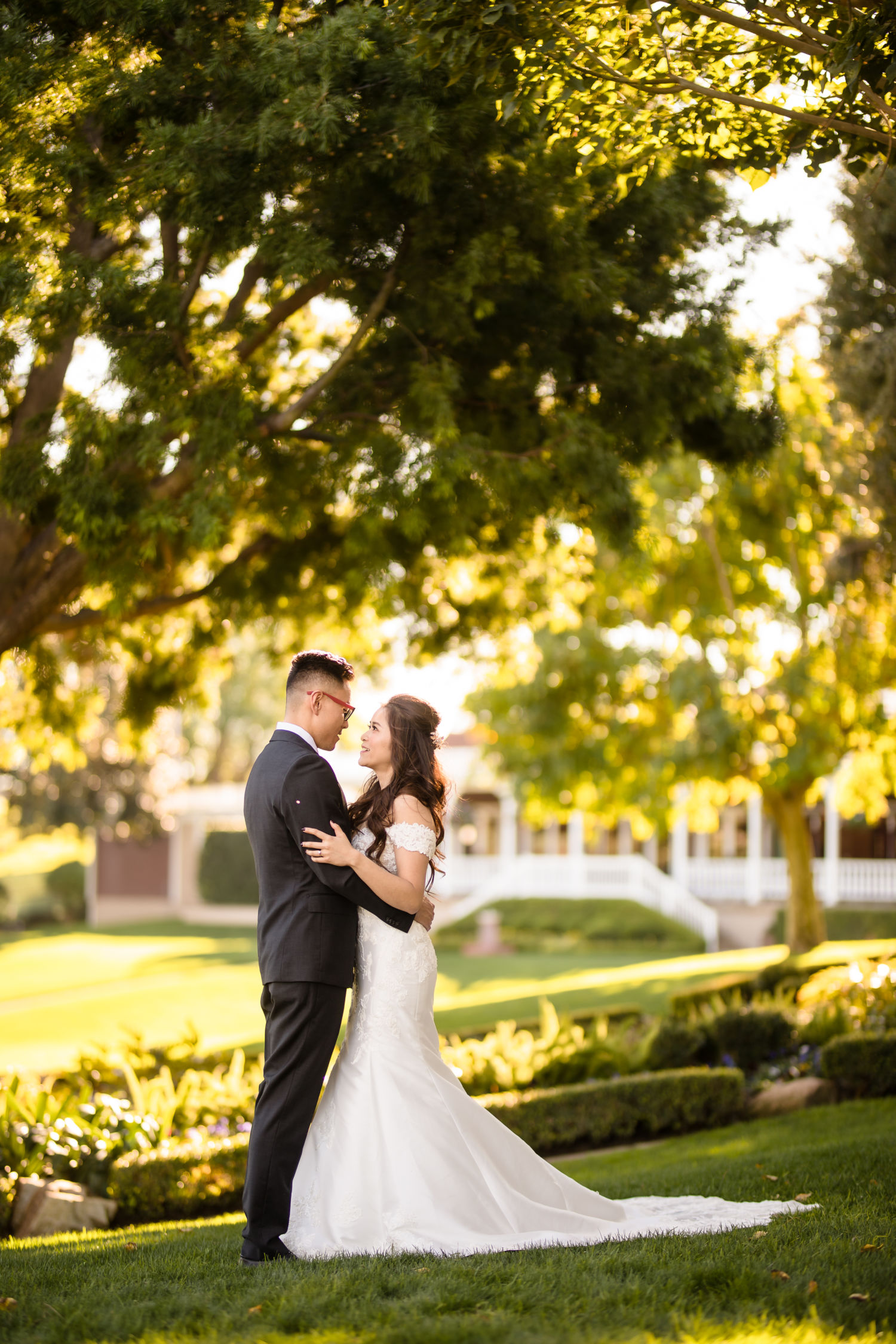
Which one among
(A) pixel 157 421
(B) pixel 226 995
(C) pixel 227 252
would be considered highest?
(C) pixel 227 252

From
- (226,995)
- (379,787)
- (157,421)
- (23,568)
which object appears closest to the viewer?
(379,787)

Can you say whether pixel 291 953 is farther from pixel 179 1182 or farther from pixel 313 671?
pixel 179 1182

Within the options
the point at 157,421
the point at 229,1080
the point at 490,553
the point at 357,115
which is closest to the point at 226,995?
the point at 229,1080

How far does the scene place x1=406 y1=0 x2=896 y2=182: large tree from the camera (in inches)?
205

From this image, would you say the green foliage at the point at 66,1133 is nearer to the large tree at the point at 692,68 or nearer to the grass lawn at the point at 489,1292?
the grass lawn at the point at 489,1292

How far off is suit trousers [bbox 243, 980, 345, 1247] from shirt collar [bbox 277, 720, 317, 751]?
988 millimetres

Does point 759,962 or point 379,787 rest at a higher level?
point 379,787

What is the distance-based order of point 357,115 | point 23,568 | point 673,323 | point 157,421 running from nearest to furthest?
point 357,115 < point 157,421 < point 23,568 < point 673,323

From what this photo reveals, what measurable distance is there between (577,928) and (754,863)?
5.39 m

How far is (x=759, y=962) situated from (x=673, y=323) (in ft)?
51.8

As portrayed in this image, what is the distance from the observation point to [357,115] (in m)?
6.40

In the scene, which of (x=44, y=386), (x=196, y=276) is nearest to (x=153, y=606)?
(x=44, y=386)

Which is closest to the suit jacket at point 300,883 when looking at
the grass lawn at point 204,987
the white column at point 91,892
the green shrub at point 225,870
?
the grass lawn at point 204,987

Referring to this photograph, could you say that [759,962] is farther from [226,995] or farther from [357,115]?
[357,115]
